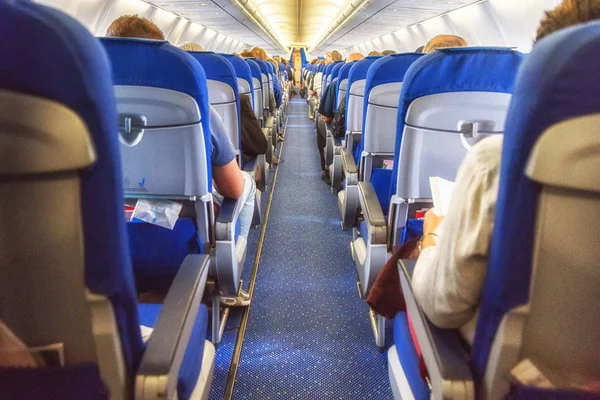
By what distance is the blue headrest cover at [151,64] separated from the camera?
1.50 metres

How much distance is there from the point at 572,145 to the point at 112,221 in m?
0.85

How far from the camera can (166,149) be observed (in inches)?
66.0

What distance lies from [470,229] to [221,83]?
217 centimetres

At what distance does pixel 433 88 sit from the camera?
5.57 ft

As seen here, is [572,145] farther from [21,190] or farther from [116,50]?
[116,50]

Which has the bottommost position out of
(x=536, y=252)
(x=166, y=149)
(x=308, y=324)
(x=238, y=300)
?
(x=308, y=324)

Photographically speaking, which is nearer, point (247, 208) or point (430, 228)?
point (430, 228)

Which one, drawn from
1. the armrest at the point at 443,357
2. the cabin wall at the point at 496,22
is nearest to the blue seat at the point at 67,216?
the armrest at the point at 443,357

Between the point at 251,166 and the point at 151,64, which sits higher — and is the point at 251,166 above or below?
below

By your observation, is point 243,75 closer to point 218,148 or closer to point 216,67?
point 216,67

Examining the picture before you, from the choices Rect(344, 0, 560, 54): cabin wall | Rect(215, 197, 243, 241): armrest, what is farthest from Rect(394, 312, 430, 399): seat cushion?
Rect(344, 0, 560, 54): cabin wall

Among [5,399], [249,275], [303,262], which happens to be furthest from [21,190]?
[303,262]

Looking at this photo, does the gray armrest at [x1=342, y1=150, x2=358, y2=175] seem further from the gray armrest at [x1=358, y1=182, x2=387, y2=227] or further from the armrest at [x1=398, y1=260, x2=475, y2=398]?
the armrest at [x1=398, y1=260, x2=475, y2=398]

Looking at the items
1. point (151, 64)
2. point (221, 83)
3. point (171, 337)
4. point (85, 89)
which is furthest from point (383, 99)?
point (85, 89)
